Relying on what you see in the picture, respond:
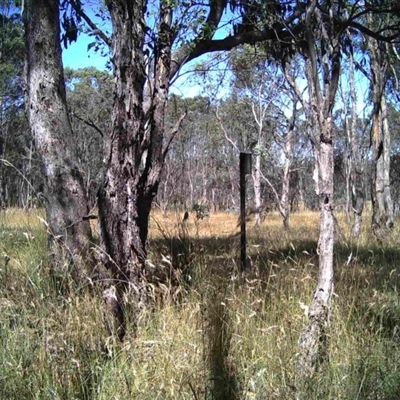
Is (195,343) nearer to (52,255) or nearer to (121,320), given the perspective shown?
(121,320)

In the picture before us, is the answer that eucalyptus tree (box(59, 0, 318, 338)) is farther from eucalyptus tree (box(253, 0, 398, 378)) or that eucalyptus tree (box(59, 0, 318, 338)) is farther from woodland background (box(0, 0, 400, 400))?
eucalyptus tree (box(253, 0, 398, 378))

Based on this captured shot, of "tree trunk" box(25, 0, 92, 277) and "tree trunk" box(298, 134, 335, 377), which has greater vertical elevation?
"tree trunk" box(25, 0, 92, 277)

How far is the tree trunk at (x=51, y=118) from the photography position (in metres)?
4.27

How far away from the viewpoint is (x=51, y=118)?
4371 millimetres

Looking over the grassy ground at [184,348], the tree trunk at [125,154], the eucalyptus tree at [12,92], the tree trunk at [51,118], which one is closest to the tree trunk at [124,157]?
the tree trunk at [125,154]

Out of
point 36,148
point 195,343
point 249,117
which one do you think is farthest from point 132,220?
point 249,117

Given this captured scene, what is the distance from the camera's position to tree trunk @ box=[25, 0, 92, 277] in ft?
14.0

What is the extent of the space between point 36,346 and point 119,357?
0.45 m

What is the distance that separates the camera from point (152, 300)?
11.0 feet

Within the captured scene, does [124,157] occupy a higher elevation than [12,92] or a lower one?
lower

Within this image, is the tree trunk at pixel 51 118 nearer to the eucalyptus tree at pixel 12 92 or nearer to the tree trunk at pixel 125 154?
the tree trunk at pixel 125 154

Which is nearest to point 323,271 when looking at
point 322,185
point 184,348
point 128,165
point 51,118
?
point 322,185

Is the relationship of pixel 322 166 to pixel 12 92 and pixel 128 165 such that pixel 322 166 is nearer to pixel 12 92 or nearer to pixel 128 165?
pixel 128 165

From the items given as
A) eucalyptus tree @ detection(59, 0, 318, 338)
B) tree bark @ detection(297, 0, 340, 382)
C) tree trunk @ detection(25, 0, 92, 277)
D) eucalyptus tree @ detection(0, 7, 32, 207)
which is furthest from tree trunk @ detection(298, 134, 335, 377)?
eucalyptus tree @ detection(0, 7, 32, 207)
